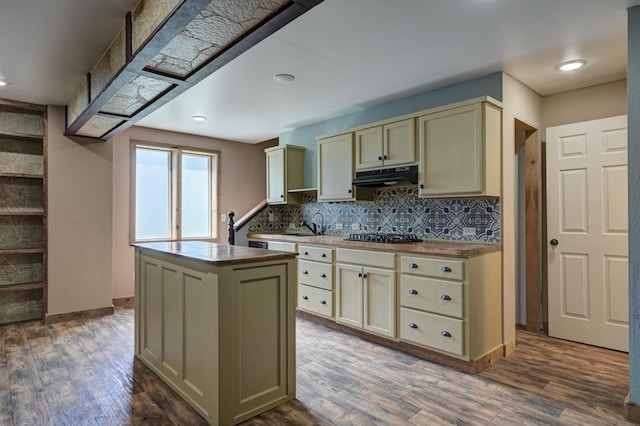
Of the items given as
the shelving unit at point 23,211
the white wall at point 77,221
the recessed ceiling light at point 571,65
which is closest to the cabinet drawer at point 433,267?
the recessed ceiling light at point 571,65

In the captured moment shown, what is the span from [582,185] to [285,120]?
3281 millimetres

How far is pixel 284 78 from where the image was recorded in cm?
325

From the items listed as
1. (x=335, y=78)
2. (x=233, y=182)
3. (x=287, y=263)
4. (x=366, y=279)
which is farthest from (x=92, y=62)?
(x=233, y=182)

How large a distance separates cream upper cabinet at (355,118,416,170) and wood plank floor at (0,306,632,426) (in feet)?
5.62

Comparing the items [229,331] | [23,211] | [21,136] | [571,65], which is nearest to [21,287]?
[23,211]

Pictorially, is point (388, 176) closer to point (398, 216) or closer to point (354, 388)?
point (398, 216)

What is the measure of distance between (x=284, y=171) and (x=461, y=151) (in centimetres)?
243

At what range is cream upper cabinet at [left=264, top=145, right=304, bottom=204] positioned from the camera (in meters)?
4.81

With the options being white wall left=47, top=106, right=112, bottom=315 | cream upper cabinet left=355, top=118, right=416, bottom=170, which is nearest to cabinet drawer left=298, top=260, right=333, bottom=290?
cream upper cabinet left=355, top=118, right=416, bottom=170

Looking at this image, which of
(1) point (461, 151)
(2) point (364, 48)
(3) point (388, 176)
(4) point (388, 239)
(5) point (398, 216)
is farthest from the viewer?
(5) point (398, 216)

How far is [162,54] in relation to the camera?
81.2 inches

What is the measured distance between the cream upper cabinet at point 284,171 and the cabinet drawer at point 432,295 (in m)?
2.27

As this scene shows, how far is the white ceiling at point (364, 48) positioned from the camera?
7.05 feet

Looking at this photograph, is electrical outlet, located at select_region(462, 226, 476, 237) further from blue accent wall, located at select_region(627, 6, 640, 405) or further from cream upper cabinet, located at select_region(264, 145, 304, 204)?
cream upper cabinet, located at select_region(264, 145, 304, 204)
